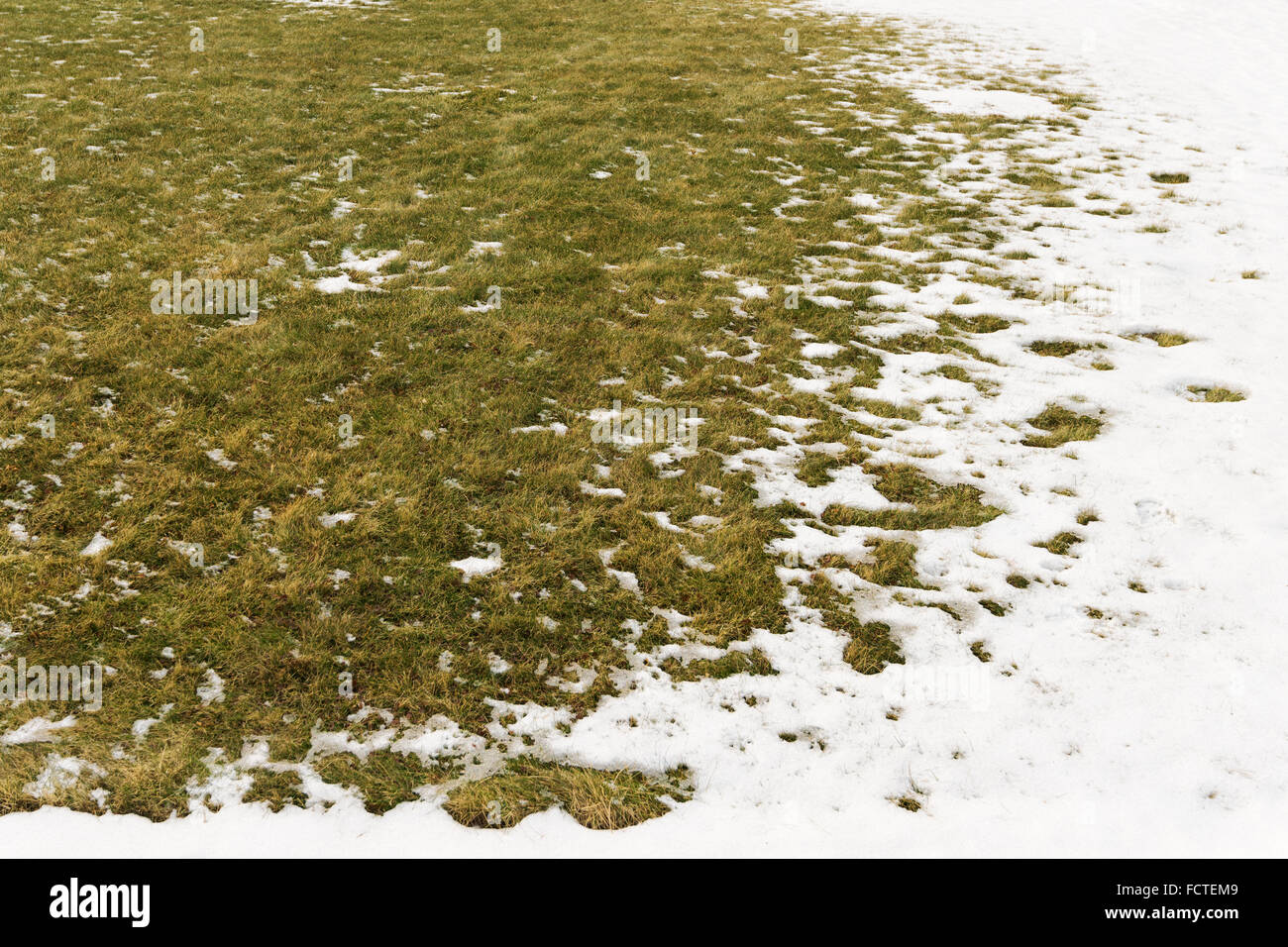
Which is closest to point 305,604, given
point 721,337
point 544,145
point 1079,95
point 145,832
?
point 145,832

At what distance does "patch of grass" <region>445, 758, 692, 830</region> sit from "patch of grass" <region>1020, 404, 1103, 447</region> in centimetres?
469

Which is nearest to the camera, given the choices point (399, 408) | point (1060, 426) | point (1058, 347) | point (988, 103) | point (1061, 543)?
point (1061, 543)

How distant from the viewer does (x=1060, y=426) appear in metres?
6.71

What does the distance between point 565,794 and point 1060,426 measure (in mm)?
5579

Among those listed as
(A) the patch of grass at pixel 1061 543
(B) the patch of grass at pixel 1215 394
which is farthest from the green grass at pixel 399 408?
(B) the patch of grass at pixel 1215 394

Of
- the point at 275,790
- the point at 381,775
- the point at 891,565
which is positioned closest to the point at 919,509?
Answer: the point at 891,565

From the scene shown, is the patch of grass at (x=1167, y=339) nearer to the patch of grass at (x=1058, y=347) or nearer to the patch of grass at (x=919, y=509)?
the patch of grass at (x=1058, y=347)

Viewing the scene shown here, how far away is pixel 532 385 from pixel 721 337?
2204 mm

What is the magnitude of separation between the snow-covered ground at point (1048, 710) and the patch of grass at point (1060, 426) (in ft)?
0.57

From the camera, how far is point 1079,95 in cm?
1582

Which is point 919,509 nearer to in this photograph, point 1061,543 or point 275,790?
point 1061,543

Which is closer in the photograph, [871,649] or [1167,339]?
[871,649]

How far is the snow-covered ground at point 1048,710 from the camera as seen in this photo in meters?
3.68

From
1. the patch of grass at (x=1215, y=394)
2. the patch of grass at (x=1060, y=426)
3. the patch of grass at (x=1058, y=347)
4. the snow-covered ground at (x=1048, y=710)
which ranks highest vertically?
the patch of grass at (x=1058, y=347)
